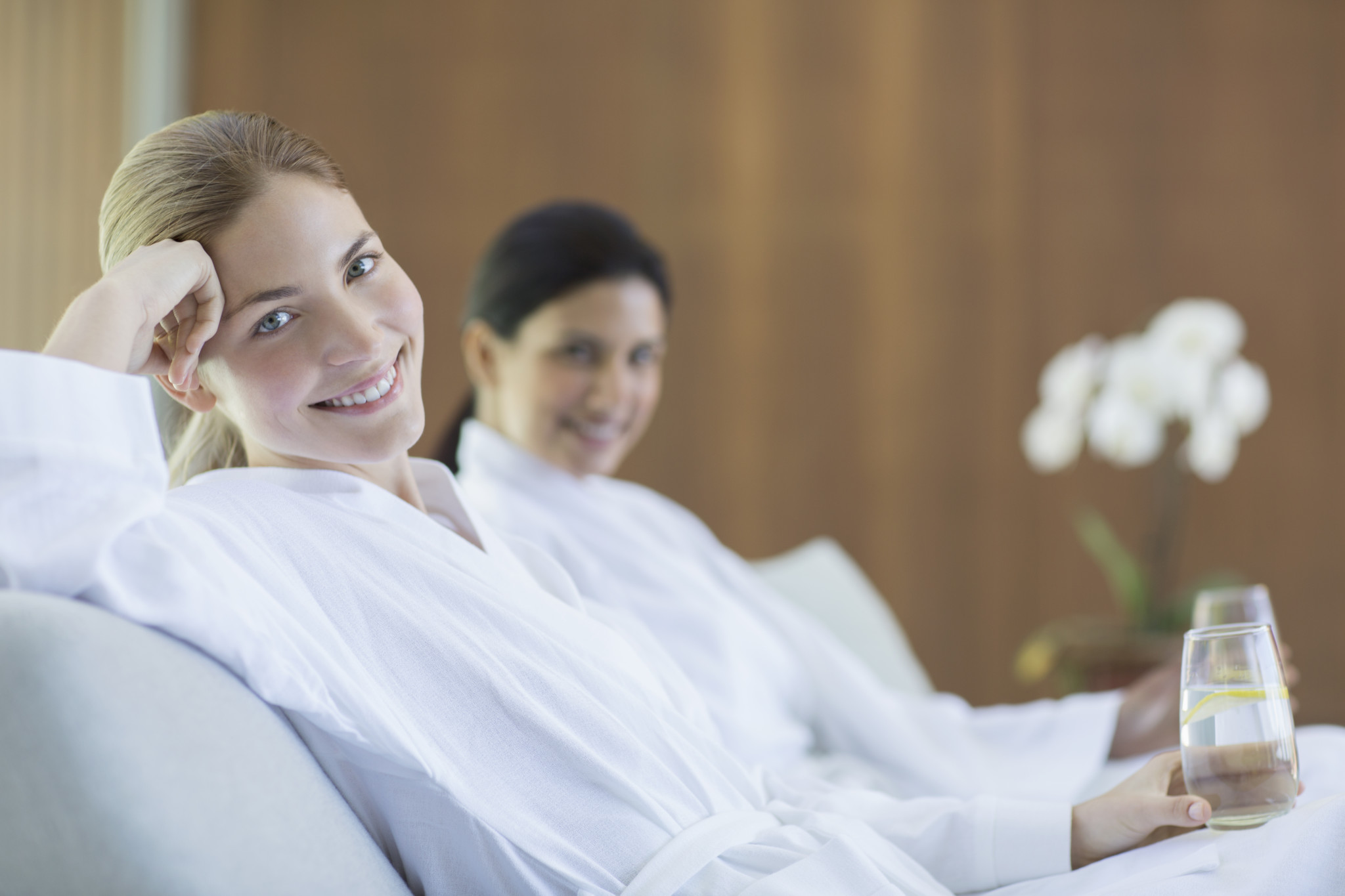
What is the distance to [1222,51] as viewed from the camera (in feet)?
11.0

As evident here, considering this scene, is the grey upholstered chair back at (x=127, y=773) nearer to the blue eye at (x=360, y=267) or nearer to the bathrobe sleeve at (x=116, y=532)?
the bathrobe sleeve at (x=116, y=532)

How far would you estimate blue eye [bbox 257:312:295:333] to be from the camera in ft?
3.06

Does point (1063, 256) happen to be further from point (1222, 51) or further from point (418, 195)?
point (418, 195)

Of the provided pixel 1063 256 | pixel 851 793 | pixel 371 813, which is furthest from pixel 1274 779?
pixel 1063 256

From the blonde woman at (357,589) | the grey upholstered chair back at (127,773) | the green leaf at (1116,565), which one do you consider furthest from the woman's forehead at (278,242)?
the green leaf at (1116,565)

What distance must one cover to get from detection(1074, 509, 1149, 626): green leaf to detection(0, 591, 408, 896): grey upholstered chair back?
2.29 metres

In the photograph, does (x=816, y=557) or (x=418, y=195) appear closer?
(x=816, y=557)

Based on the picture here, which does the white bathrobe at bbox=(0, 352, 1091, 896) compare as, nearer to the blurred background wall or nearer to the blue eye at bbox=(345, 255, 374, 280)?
the blue eye at bbox=(345, 255, 374, 280)

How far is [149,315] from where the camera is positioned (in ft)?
2.76

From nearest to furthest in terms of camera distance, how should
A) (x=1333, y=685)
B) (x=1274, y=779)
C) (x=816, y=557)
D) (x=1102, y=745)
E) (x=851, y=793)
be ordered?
(x=1274, y=779), (x=851, y=793), (x=1102, y=745), (x=816, y=557), (x=1333, y=685)

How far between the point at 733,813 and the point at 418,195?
8.54 ft

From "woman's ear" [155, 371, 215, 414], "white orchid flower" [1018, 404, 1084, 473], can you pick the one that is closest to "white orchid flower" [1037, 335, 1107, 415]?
"white orchid flower" [1018, 404, 1084, 473]

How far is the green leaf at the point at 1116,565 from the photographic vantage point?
265 centimetres

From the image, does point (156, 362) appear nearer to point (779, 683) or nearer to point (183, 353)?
point (183, 353)
